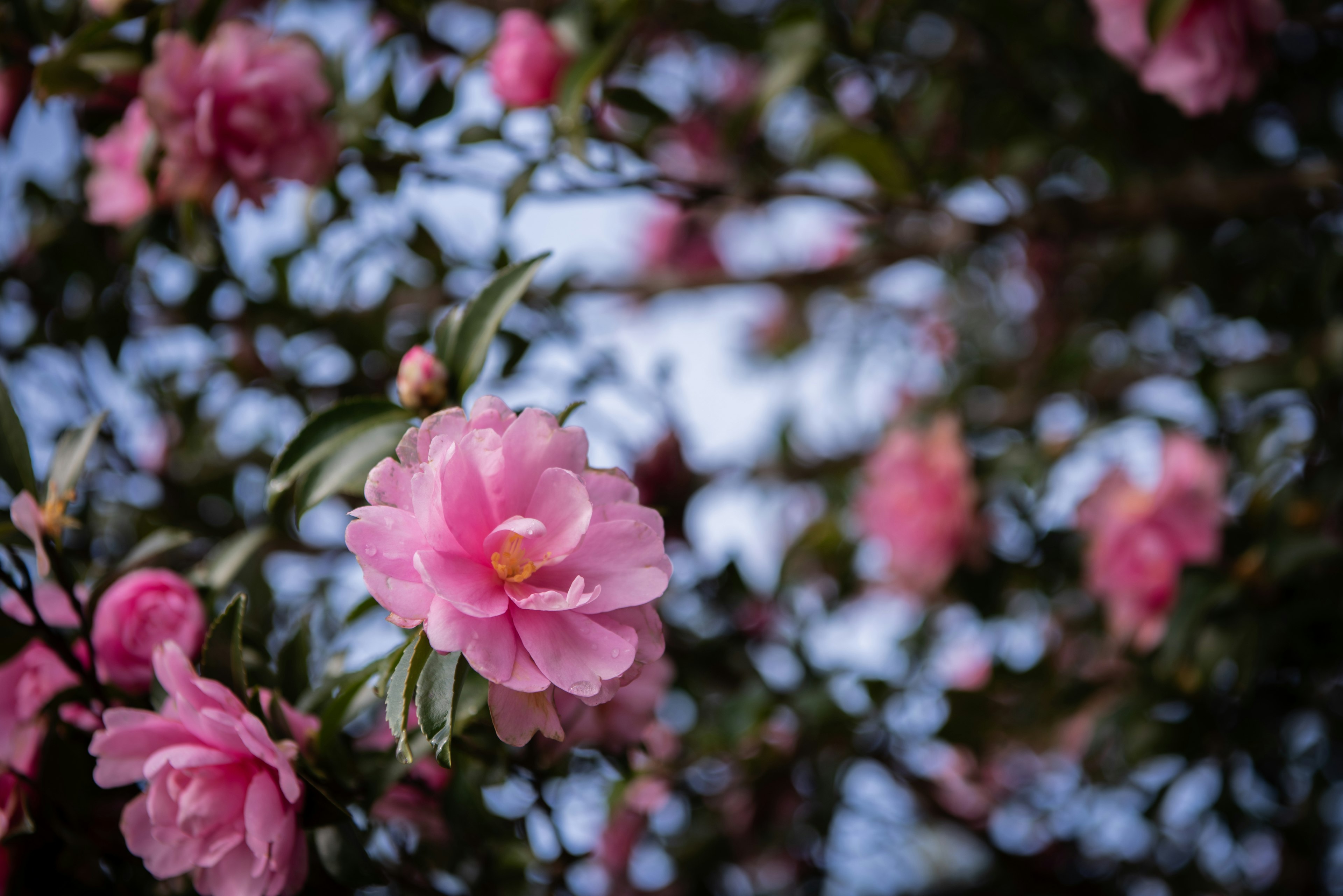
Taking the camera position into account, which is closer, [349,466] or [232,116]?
[349,466]

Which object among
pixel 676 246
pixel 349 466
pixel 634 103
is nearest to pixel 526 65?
pixel 634 103

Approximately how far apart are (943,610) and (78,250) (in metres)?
1.26

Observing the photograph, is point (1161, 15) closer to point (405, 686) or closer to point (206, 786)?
point (405, 686)

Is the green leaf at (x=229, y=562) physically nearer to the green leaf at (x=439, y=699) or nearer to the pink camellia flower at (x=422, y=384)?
the pink camellia flower at (x=422, y=384)

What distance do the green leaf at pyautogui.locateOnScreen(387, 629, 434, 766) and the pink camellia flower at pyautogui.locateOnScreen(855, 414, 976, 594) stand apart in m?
0.88

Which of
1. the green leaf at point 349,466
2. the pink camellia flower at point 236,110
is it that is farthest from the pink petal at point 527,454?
the pink camellia flower at point 236,110

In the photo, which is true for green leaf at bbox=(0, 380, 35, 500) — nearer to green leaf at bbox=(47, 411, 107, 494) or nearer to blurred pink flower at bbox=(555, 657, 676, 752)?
green leaf at bbox=(47, 411, 107, 494)

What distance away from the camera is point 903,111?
1.45m

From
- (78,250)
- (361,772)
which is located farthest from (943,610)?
(78,250)

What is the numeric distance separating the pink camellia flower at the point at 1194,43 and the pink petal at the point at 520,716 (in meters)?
0.92

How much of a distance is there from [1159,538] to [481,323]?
820 millimetres

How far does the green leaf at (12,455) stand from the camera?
654 mm

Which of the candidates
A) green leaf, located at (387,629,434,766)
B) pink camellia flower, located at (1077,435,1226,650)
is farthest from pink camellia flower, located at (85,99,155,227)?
pink camellia flower, located at (1077,435,1226,650)

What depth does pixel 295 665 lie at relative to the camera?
671 millimetres
